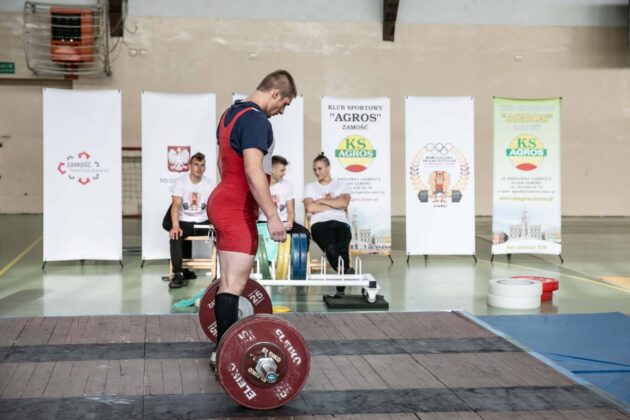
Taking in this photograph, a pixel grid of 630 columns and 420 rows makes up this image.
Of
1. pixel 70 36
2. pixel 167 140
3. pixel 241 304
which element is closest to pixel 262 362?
pixel 241 304

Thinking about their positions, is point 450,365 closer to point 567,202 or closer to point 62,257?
point 62,257

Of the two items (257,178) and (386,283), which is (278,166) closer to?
(386,283)

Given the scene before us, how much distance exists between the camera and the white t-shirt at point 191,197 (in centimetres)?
734

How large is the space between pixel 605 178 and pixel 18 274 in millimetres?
9786

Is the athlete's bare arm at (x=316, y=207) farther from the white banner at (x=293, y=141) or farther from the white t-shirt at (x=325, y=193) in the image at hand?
the white banner at (x=293, y=141)

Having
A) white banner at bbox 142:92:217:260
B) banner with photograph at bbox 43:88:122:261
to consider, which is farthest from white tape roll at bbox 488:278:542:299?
banner with photograph at bbox 43:88:122:261

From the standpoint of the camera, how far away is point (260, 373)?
3264mm

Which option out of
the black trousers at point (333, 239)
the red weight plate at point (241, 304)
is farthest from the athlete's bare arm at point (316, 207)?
the red weight plate at point (241, 304)

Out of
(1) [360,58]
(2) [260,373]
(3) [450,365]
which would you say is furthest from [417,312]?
(1) [360,58]

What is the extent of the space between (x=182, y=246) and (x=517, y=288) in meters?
3.00

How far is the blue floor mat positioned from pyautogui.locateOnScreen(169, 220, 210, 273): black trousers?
2.72 meters

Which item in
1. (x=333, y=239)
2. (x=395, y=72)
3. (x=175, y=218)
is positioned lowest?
(x=333, y=239)

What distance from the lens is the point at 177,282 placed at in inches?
271

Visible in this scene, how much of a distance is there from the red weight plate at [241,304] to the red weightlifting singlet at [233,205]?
64 centimetres
